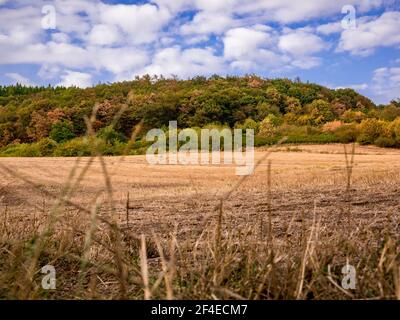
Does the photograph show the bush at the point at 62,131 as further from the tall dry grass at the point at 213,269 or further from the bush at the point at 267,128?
the tall dry grass at the point at 213,269

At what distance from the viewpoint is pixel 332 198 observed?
692 centimetres

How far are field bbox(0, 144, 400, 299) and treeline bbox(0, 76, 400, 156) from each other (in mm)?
17874

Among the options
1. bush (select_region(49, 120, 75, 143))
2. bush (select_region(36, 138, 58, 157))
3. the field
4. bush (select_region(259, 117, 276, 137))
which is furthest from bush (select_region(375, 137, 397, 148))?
the field

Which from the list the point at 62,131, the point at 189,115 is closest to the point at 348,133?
the point at 189,115

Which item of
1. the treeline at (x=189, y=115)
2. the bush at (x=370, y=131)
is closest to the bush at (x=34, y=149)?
the treeline at (x=189, y=115)

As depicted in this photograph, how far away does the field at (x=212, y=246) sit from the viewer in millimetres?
1881

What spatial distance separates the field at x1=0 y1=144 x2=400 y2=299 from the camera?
74.0 inches

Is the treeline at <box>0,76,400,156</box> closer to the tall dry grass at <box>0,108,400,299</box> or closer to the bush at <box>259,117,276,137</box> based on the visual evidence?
the bush at <box>259,117,276,137</box>

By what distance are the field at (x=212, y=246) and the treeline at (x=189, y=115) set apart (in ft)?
58.6

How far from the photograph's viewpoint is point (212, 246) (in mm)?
2930

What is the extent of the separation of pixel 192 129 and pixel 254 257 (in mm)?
32662
